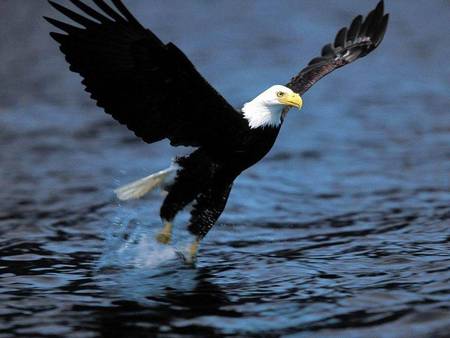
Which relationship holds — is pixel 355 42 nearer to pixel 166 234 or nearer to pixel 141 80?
pixel 166 234

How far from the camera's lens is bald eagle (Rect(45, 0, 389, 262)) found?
6.92 m

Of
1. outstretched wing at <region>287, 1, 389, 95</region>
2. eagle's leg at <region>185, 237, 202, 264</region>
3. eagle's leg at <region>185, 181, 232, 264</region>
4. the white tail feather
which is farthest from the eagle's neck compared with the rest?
outstretched wing at <region>287, 1, 389, 95</region>

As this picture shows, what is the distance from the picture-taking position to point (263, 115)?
24.5 ft

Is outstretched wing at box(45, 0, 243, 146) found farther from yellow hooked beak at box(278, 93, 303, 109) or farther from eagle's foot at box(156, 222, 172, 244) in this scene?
eagle's foot at box(156, 222, 172, 244)

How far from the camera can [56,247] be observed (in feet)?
28.3

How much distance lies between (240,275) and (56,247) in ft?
5.97

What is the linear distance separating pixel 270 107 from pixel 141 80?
3.24 feet

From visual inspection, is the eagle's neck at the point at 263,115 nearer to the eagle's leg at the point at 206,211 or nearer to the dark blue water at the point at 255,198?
the eagle's leg at the point at 206,211

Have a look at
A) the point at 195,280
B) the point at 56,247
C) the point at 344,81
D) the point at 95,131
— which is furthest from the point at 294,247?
the point at 344,81

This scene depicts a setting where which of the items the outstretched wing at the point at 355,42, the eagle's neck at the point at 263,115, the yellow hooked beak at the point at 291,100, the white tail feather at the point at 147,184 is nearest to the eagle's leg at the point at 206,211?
the white tail feather at the point at 147,184

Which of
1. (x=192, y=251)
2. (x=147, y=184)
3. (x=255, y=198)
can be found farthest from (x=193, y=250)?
(x=255, y=198)

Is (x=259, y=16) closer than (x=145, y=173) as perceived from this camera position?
No

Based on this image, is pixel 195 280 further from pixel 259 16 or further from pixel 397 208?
pixel 259 16

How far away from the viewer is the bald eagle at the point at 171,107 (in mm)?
6922
